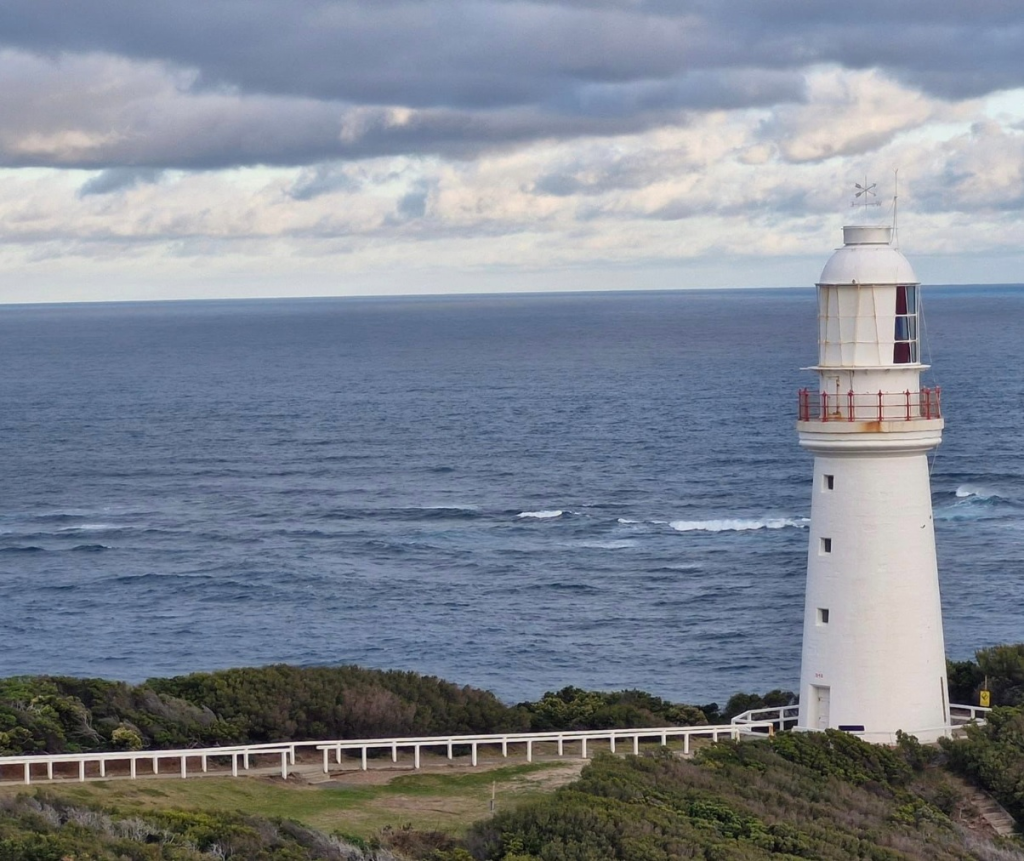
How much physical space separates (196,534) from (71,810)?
5843cm

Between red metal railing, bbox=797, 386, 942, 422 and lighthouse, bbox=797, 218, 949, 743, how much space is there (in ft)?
0.05

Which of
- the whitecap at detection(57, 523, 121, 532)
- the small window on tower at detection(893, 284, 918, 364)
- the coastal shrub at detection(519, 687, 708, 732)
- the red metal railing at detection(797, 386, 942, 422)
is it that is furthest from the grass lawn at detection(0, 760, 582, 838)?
the whitecap at detection(57, 523, 121, 532)

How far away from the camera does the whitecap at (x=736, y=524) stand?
2940 inches

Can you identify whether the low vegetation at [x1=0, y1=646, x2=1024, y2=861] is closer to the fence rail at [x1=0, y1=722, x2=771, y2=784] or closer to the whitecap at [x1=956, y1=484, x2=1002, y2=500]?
the fence rail at [x1=0, y1=722, x2=771, y2=784]

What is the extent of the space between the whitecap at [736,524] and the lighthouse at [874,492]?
48071mm

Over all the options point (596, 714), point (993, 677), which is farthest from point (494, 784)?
point (993, 677)

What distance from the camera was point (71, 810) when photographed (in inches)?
754

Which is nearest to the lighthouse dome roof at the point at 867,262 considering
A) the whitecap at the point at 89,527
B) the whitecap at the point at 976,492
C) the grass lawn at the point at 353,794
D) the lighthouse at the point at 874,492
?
the lighthouse at the point at 874,492

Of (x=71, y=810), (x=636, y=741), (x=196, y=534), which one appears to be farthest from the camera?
(x=196, y=534)

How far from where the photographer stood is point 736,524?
76.1 m

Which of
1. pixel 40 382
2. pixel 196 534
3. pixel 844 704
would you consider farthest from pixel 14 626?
pixel 40 382

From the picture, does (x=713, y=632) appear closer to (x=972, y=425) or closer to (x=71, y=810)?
(x=71, y=810)

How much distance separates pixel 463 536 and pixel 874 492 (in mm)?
50211

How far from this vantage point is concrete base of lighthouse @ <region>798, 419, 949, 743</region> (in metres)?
26.2
